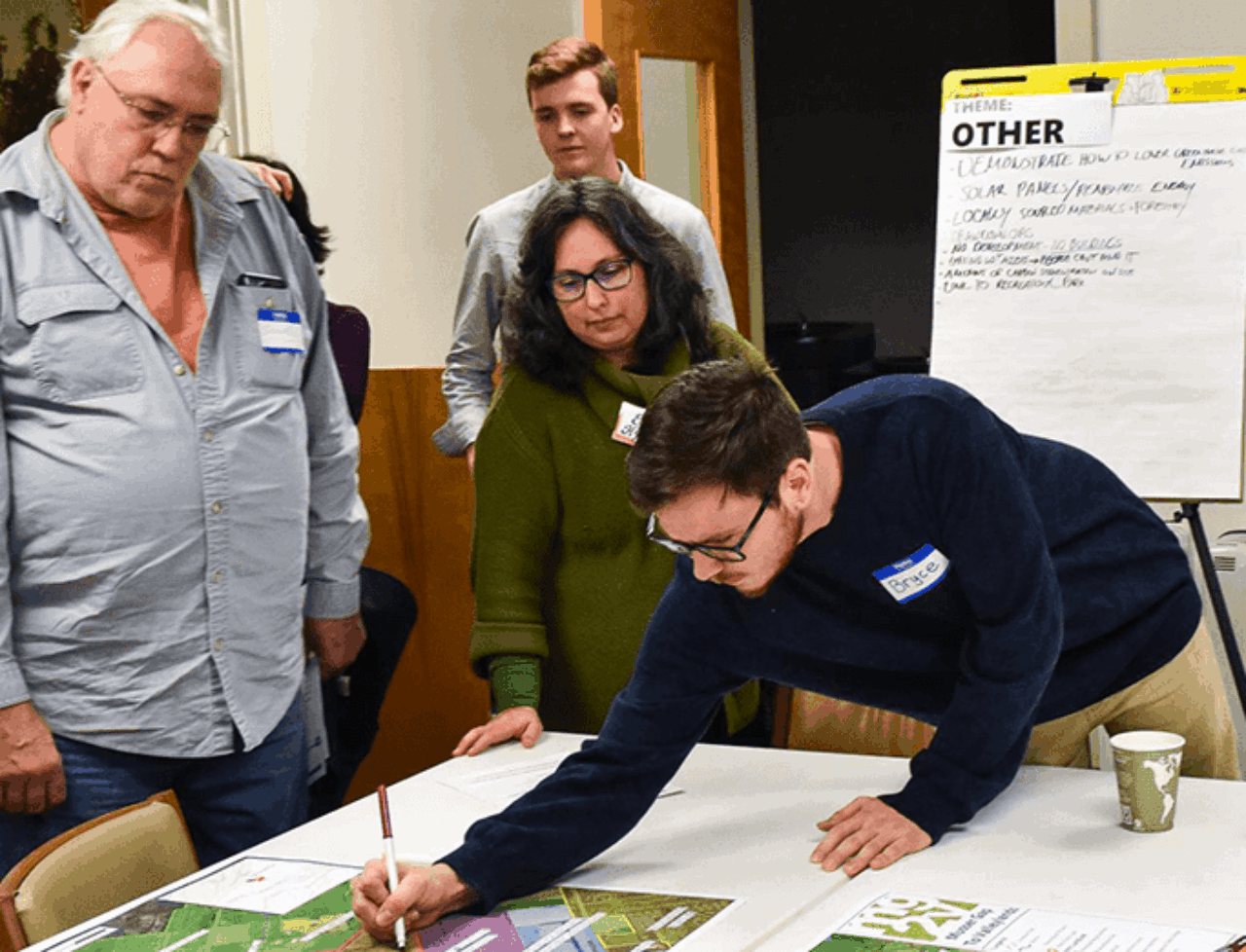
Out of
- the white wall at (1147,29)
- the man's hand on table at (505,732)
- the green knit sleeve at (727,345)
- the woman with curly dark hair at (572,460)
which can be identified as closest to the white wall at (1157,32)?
the white wall at (1147,29)

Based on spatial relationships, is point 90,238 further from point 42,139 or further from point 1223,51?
point 1223,51

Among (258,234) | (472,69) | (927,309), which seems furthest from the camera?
(927,309)

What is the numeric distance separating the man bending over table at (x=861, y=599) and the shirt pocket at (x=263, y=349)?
0.81m

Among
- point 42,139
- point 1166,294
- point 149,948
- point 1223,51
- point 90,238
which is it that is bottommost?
point 149,948

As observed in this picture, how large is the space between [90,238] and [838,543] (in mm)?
1145

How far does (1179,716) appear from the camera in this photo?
1937 millimetres

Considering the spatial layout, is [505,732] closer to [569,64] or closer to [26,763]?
[26,763]

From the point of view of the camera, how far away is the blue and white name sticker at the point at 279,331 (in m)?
2.18

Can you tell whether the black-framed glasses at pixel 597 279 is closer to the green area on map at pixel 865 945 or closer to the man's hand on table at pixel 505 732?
the man's hand on table at pixel 505 732

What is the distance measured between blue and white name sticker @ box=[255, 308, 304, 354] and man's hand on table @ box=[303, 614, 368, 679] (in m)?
0.46

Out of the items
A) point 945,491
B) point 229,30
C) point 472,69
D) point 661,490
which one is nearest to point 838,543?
point 945,491

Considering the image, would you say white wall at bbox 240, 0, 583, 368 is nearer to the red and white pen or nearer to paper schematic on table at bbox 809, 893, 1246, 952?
the red and white pen

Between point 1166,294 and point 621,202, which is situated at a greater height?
point 621,202

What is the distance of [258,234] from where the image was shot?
2.28 metres
